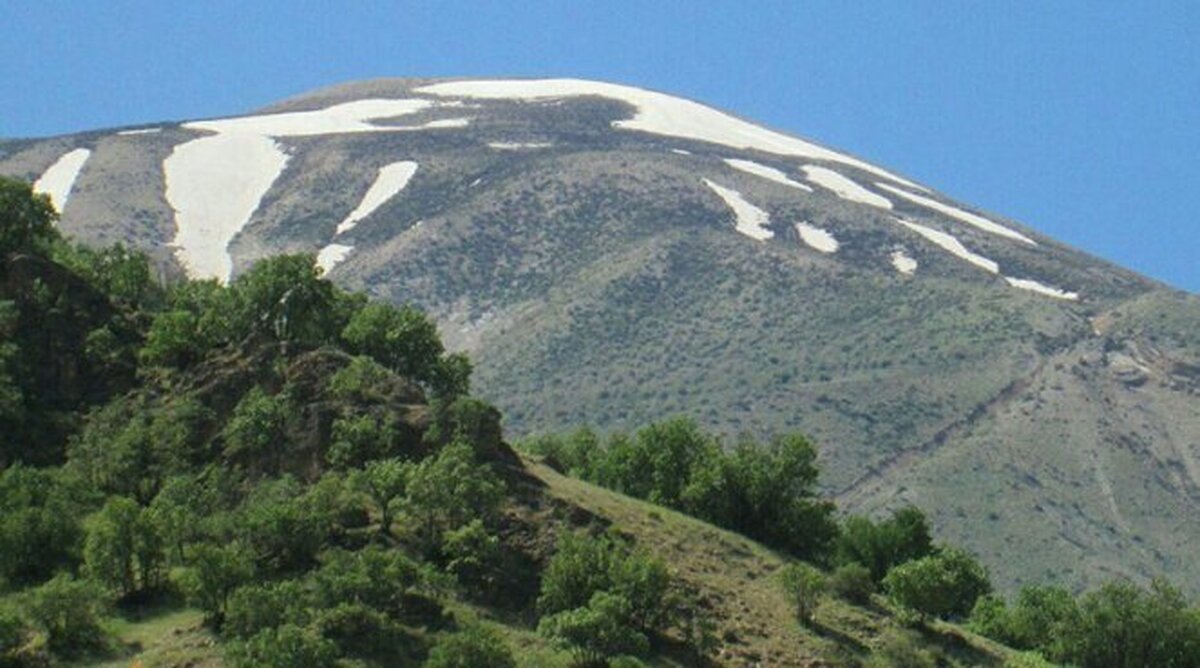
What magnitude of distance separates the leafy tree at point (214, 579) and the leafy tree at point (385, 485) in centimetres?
500

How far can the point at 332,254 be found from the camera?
134 m

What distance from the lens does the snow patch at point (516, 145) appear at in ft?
531

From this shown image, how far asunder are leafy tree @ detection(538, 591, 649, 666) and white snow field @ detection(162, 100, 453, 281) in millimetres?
73920

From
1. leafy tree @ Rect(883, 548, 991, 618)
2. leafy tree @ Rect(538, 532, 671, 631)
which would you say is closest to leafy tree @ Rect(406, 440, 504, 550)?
leafy tree @ Rect(538, 532, 671, 631)

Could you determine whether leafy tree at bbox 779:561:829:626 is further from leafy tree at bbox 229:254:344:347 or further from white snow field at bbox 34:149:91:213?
white snow field at bbox 34:149:91:213

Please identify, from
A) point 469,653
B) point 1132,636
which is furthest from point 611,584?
point 1132,636

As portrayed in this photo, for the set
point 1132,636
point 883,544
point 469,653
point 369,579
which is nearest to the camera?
point 469,653

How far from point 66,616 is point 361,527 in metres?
9.47

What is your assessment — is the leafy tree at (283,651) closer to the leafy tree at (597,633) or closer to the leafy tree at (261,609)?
the leafy tree at (261,609)

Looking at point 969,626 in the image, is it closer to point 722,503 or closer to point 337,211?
point 722,503

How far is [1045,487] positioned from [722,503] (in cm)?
4377

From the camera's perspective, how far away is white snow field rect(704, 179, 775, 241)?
137m


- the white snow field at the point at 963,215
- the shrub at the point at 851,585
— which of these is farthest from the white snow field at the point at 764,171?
the shrub at the point at 851,585

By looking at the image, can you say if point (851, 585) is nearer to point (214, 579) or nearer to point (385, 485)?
point (385, 485)
